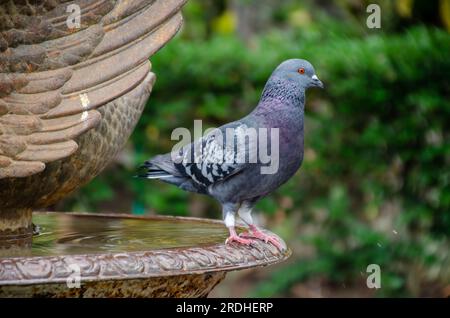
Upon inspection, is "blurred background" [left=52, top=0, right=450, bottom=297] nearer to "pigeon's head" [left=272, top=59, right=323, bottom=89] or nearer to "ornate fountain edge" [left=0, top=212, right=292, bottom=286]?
"pigeon's head" [left=272, top=59, right=323, bottom=89]

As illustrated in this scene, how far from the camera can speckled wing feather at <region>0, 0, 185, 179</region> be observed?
315cm

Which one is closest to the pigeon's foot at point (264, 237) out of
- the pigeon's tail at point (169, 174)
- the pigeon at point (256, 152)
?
the pigeon at point (256, 152)

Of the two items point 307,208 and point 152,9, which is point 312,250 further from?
point 152,9

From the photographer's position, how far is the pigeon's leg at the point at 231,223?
3391 millimetres

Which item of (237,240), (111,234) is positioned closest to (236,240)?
(237,240)

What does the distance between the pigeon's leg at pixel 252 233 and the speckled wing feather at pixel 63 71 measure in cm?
77

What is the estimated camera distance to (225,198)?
3.74 meters

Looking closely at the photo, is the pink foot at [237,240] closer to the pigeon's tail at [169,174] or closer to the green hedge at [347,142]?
the pigeon's tail at [169,174]

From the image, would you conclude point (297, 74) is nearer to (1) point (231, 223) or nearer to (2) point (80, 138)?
(1) point (231, 223)

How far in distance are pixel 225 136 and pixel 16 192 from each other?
2.85 ft

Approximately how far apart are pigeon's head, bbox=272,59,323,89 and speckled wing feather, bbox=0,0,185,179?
1.81 feet

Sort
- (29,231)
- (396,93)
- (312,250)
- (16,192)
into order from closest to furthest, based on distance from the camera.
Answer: (16,192), (29,231), (396,93), (312,250)

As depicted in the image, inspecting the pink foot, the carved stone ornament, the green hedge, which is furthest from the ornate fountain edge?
the green hedge
